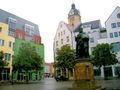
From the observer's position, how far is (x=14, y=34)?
155 feet

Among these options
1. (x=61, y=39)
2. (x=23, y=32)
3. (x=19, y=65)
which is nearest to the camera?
(x=19, y=65)

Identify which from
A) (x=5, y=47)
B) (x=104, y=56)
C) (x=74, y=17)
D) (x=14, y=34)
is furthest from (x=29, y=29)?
(x=74, y=17)

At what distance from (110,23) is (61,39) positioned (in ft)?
64.6

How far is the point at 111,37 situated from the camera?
149 ft

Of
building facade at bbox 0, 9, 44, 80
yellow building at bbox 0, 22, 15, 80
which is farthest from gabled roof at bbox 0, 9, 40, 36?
yellow building at bbox 0, 22, 15, 80

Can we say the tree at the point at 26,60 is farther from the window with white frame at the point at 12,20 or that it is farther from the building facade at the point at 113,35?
the building facade at the point at 113,35

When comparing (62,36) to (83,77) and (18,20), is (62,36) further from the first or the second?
(83,77)

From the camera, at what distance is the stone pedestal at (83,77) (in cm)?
1105

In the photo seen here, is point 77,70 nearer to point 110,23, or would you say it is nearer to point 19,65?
point 19,65

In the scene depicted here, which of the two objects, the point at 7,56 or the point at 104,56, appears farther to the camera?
the point at 7,56

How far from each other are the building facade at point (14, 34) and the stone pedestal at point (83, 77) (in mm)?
31319

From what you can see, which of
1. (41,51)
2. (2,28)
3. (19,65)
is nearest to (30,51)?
(19,65)

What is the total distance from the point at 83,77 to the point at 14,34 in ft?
128

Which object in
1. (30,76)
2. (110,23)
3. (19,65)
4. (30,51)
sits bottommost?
(30,76)
